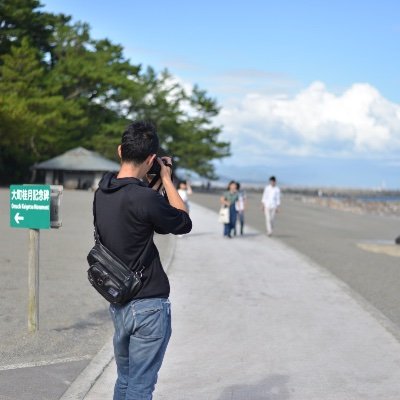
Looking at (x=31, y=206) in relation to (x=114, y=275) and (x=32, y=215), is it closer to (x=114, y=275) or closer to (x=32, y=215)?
(x=32, y=215)

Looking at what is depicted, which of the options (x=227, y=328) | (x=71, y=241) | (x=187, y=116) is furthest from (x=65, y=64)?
(x=227, y=328)

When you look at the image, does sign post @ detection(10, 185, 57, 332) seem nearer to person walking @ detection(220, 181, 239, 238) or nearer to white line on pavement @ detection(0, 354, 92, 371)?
white line on pavement @ detection(0, 354, 92, 371)

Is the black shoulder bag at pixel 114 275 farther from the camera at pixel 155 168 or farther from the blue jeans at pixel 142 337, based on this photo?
the camera at pixel 155 168

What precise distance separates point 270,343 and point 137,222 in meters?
3.56

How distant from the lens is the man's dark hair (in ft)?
11.6

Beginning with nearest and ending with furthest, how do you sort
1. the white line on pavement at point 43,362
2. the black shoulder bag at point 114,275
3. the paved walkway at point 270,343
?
the black shoulder bag at point 114,275, the paved walkway at point 270,343, the white line on pavement at point 43,362

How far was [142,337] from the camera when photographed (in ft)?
11.5

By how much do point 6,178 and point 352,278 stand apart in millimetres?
47621

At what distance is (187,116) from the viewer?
7550 centimetres

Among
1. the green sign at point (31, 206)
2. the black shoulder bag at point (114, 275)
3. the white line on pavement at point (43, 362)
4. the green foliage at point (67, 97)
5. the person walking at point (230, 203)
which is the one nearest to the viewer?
the black shoulder bag at point (114, 275)

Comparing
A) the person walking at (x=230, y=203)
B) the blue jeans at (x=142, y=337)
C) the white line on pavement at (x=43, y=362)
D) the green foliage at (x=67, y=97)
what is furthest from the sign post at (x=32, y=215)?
the green foliage at (x=67, y=97)

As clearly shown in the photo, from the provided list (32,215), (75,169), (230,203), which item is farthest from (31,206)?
(75,169)

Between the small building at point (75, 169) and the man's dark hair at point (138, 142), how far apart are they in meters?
47.6

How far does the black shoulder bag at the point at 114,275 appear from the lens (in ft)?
11.4
